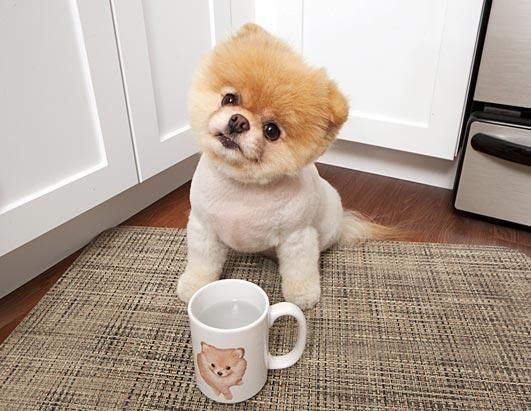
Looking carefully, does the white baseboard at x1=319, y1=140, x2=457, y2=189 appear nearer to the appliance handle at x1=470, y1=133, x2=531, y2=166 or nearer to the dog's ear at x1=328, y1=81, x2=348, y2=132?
the appliance handle at x1=470, y1=133, x2=531, y2=166

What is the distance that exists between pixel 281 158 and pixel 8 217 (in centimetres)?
49

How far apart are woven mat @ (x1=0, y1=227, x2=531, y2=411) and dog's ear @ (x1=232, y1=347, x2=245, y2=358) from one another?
92 mm

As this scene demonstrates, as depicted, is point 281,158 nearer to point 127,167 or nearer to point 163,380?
point 163,380

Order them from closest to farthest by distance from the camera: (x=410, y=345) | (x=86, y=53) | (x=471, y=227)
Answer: (x=410, y=345) → (x=86, y=53) → (x=471, y=227)

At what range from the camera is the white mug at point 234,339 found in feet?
2.06

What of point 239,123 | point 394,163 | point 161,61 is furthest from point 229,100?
point 394,163

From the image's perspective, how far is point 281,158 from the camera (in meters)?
0.66

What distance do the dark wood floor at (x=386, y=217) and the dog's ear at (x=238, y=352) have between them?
470 millimetres

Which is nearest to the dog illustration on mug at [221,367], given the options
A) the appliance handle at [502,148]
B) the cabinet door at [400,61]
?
the cabinet door at [400,61]

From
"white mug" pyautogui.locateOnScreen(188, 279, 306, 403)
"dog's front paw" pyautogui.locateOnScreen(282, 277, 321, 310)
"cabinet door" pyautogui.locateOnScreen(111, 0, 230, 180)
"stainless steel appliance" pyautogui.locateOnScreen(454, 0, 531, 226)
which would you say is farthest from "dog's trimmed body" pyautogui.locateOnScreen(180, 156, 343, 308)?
"stainless steel appliance" pyautogui.locateOnScreen(454, 0, 531, 226)

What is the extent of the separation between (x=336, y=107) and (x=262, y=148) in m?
0.11

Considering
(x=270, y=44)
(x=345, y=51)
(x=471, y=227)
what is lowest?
(x=471, y=227)

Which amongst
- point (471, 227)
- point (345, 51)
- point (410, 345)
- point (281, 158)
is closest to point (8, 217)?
point (281, 158)

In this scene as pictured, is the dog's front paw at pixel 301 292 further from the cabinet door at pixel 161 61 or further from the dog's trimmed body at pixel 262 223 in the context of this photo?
the cabinet door at pixel 161 61
